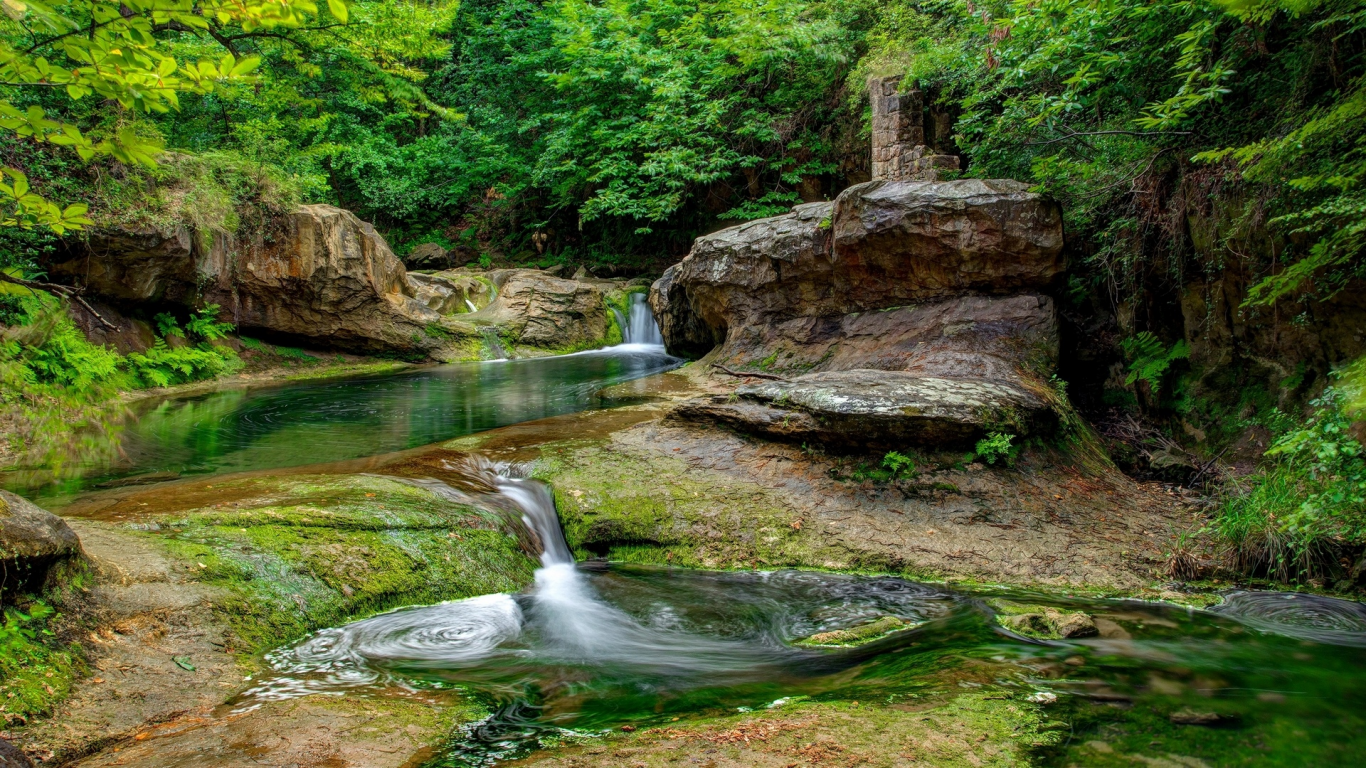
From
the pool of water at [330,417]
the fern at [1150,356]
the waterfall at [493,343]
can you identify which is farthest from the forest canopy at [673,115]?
the waterfall at [493,343]

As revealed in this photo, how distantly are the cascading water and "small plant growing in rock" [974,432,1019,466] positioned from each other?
12.6 metres

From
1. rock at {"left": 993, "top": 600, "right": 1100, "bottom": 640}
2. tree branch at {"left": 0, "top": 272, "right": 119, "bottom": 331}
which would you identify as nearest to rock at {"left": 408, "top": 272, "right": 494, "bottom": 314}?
tree branch at {"left": 0, "top": 272, "right": 119, "bottom": 331}

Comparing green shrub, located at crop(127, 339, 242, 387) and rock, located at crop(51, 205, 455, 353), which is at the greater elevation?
rock, located at crop(51, 205, 455, 353)

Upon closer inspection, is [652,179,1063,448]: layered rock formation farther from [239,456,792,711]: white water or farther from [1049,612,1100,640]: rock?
[239,456,792,711]: white water

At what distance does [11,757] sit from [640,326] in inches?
665

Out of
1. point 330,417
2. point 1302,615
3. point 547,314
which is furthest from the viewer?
point 547,314

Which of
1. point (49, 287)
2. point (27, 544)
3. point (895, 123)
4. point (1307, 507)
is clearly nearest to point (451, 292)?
point (895, 123)

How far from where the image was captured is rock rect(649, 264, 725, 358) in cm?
1402

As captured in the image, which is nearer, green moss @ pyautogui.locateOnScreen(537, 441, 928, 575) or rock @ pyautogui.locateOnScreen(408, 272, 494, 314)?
green moss @ pyautogui.locateOnScreen(537, 441, 928, 575)

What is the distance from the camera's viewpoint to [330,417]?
1028cm

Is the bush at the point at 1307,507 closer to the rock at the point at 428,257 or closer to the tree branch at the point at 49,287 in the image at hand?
the tree branch at the point at 49,287

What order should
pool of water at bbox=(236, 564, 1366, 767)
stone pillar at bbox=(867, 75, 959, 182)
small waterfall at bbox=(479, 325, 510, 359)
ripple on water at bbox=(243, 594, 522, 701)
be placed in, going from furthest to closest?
small waterfall at bbox=(479, 325, 510, 359) → stone pillar at bbox=(867, 75, 959, 182) → ripple on water at bbox=(243, 594, 522, 701) → pool of water at bbox=(236, 564, 1366, 767)

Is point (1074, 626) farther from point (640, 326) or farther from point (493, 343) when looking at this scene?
point (640, 326)

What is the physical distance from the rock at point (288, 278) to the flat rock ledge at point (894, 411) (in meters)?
11.2
